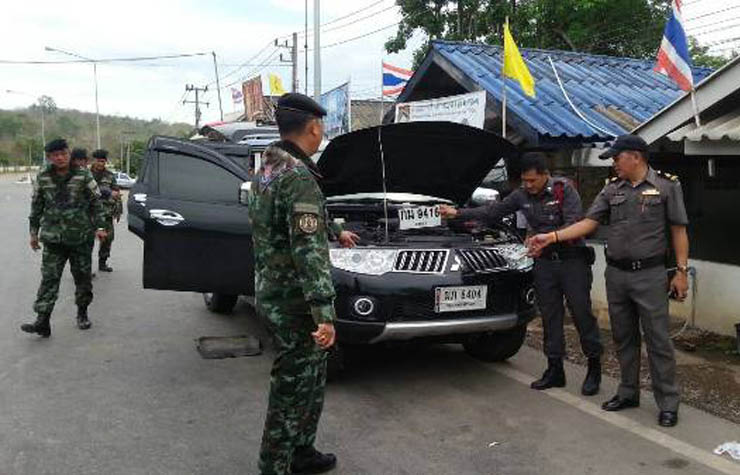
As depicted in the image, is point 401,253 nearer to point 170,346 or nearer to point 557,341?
point 557,341

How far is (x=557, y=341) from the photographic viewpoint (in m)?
5.03

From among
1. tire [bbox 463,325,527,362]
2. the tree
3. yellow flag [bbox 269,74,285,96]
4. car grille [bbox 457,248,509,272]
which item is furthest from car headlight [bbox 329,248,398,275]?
yellow flag [bbox 269,74,285,96]

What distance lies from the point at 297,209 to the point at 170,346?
3615mm

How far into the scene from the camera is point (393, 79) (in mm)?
15438

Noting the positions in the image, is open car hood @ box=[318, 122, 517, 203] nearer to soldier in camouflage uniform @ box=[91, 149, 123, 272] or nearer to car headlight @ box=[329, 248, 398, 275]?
car headlight @ box=[329, 248, 398, 275]

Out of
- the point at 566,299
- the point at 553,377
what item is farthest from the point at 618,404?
the point at 566,299

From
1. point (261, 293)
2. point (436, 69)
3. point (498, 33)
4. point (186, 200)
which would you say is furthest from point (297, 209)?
point (498, 33)

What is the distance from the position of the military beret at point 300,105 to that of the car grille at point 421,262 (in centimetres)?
168

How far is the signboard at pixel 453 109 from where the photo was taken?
27.8 ft

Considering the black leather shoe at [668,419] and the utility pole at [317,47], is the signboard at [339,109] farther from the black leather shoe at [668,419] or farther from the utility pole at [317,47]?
the black leather shoe at [668,419]

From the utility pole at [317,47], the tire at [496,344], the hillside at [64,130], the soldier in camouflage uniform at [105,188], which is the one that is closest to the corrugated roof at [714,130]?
the tire at [496,344]

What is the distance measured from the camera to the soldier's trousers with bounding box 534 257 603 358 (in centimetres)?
484

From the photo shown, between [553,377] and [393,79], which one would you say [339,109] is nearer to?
[393,79]

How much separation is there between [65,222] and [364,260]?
3391mm
